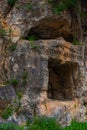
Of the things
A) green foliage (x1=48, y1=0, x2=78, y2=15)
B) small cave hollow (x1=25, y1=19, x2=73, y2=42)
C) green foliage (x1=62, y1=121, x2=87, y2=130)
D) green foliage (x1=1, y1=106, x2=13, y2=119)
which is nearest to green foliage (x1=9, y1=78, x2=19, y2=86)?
green foliage (x1=1, y1=106, x2=13, y2=119)

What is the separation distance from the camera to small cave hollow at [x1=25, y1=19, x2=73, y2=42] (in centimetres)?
1219

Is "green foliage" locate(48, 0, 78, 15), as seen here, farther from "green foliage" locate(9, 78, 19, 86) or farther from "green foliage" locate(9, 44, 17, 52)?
"green foliage" locate(9, 78, 19, 86)

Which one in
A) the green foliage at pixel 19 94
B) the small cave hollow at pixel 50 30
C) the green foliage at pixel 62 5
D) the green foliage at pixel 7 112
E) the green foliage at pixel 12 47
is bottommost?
the green foliage at pixel 7 112

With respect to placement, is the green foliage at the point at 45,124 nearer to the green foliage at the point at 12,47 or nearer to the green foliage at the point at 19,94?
the green foliage at the point at 19,94

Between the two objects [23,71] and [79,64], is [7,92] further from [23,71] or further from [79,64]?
[79,64]

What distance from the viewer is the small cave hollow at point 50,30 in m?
12.2

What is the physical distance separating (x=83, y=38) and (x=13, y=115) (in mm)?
4383

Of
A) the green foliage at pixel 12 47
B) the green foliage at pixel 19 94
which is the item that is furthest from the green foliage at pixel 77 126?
the green foliage at pixel 12 47

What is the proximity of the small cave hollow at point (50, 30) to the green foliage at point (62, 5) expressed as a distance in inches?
13.8

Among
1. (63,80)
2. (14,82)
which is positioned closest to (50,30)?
(63,80)

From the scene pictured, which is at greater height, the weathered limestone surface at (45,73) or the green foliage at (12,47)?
the green foliage at (12,47)

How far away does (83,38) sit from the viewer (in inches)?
505

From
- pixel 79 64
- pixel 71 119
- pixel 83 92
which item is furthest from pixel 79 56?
pixel 71 119

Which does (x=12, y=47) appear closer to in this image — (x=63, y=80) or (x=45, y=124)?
(x=63, y=80)
